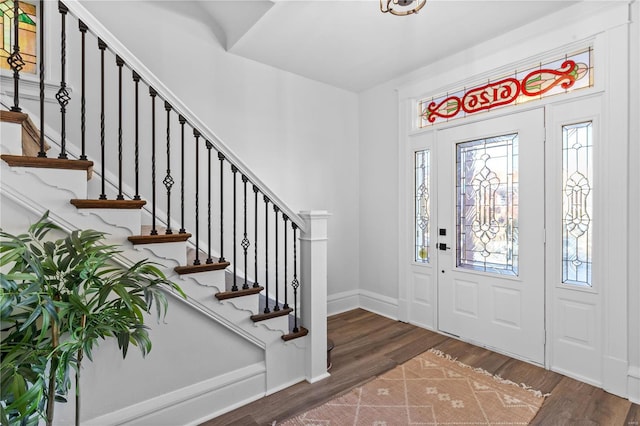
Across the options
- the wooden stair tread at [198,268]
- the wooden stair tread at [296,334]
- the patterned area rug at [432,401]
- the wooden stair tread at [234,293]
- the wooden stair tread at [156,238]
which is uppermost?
the wooden stair tread at [156,238]

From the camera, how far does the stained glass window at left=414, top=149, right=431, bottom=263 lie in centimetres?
362

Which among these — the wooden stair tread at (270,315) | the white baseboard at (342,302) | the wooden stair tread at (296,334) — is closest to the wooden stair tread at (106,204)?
the wooden stair tread at (270,315)

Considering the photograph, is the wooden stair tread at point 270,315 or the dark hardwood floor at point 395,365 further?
the wooden stair tread at point 270,315

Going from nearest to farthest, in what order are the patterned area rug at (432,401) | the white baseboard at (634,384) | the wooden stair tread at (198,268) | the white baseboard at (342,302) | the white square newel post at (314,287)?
the wooden stair tread at (198,268) < the patterned area rug at (432,401) < the white baseboard at (634,384) < the white square newel post at (314,287) < the white baseboard at (342,302)

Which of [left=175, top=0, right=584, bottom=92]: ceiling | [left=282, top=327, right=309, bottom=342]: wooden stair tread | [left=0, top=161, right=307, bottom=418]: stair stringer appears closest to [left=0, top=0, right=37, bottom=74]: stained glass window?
[left=175, top=0, right=584, bottom=92]: ceiling

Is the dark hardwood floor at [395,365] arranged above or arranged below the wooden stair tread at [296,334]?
below

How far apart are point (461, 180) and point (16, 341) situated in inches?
136

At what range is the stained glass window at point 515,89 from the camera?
2570 mm

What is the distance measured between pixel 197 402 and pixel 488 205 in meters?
2.92

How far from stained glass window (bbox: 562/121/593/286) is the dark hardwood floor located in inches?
32.0

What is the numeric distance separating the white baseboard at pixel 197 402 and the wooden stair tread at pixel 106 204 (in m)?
1.14

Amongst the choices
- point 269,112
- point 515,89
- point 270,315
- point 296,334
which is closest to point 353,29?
point 269,112

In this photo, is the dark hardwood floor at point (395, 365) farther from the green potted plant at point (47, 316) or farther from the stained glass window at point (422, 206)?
the green potted plant at point (47, 316)

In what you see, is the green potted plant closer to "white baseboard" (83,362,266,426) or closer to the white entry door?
"white baseboard" (83,362,266,426)
